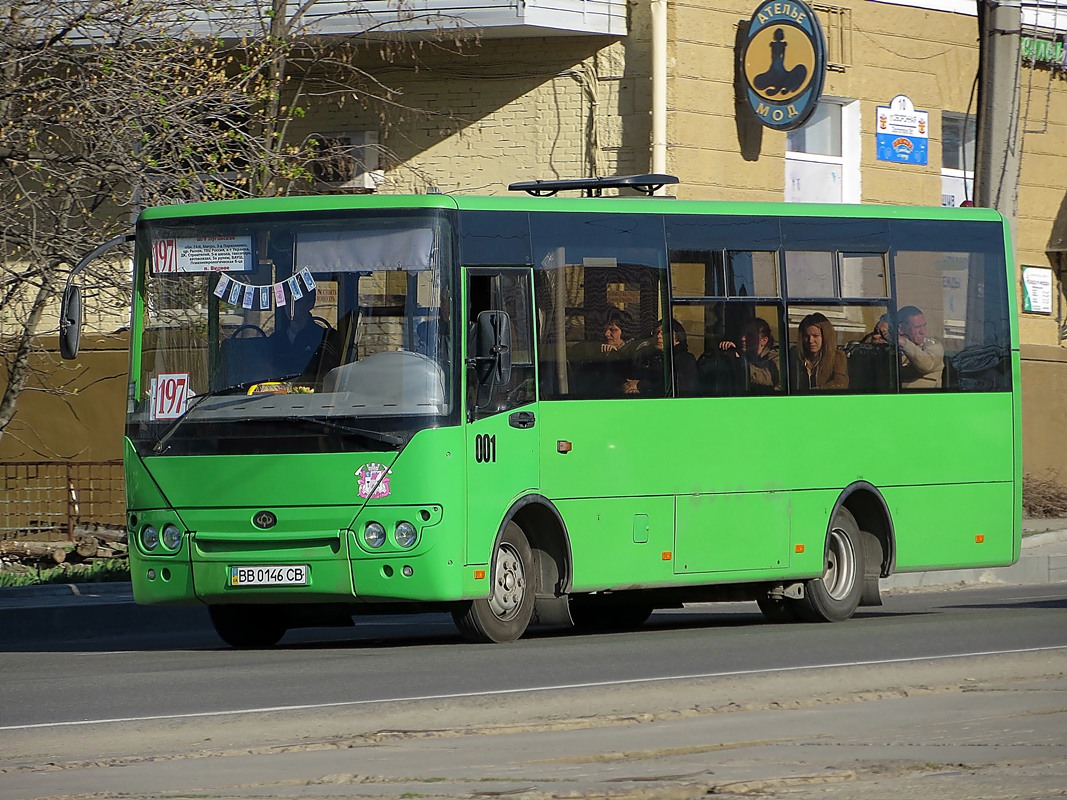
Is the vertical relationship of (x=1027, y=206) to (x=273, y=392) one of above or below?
above

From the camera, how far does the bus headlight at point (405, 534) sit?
11977 mm

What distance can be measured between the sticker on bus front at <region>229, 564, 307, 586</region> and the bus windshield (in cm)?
70

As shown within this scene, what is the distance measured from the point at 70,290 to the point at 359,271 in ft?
5.80

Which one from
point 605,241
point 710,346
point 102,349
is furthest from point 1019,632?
point 102,349

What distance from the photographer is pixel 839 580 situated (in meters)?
14.9

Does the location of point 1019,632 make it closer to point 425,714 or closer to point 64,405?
point 425,714

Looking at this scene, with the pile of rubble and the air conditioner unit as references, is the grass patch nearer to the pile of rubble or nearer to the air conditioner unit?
the air conditioner unit

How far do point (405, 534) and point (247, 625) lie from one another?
6.36 feet

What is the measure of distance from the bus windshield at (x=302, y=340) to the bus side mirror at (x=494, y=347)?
0.20 metres

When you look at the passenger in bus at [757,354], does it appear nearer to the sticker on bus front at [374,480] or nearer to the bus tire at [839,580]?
the bus tire at [839,580]

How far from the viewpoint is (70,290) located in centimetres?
1233

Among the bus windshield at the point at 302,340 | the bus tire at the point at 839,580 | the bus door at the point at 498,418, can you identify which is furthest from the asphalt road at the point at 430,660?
the bus windshield at the point at 302,340

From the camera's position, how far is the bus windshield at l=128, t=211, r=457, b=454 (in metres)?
12.1

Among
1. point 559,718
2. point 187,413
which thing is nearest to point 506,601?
point 187,413
